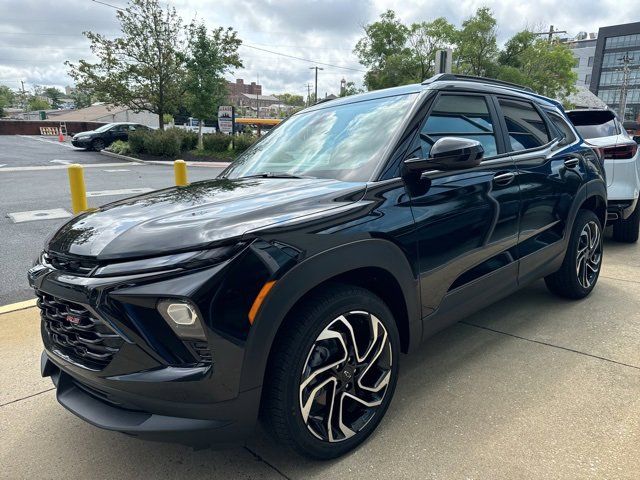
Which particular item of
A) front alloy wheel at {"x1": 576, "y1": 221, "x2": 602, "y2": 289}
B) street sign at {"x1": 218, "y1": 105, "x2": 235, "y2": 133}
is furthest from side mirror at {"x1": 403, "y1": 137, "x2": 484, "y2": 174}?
street sign at {"x1": 218, "y1": 105, "x2": 235, "y2": 133}

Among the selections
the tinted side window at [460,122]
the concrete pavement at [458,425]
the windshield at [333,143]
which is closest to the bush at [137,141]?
the concrete pavement at [458,425]

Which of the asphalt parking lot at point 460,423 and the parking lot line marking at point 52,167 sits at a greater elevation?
the parking lot line marking at point 52,167

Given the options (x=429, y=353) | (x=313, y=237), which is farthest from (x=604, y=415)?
(x=313, y=237)

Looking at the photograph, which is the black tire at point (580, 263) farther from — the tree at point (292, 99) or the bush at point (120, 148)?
the tree at point (292, 99)

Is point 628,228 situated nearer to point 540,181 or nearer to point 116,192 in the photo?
point 540,181

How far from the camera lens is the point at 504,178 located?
10.0 ft

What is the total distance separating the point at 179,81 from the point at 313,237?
23082 mm

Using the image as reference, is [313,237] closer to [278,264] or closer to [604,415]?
[278,264]

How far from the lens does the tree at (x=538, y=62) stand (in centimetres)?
2830

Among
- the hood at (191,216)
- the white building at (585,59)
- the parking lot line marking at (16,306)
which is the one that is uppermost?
the white building at (585,59)

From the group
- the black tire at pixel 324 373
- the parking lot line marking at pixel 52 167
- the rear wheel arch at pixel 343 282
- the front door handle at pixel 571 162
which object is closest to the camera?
the rear wheel arch at pixel 343 282

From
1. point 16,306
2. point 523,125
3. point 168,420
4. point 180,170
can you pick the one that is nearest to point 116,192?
point 180,170

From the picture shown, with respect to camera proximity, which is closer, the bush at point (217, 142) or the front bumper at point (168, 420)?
the front bumper at point (168, 420)

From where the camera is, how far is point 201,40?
69.9 ft
